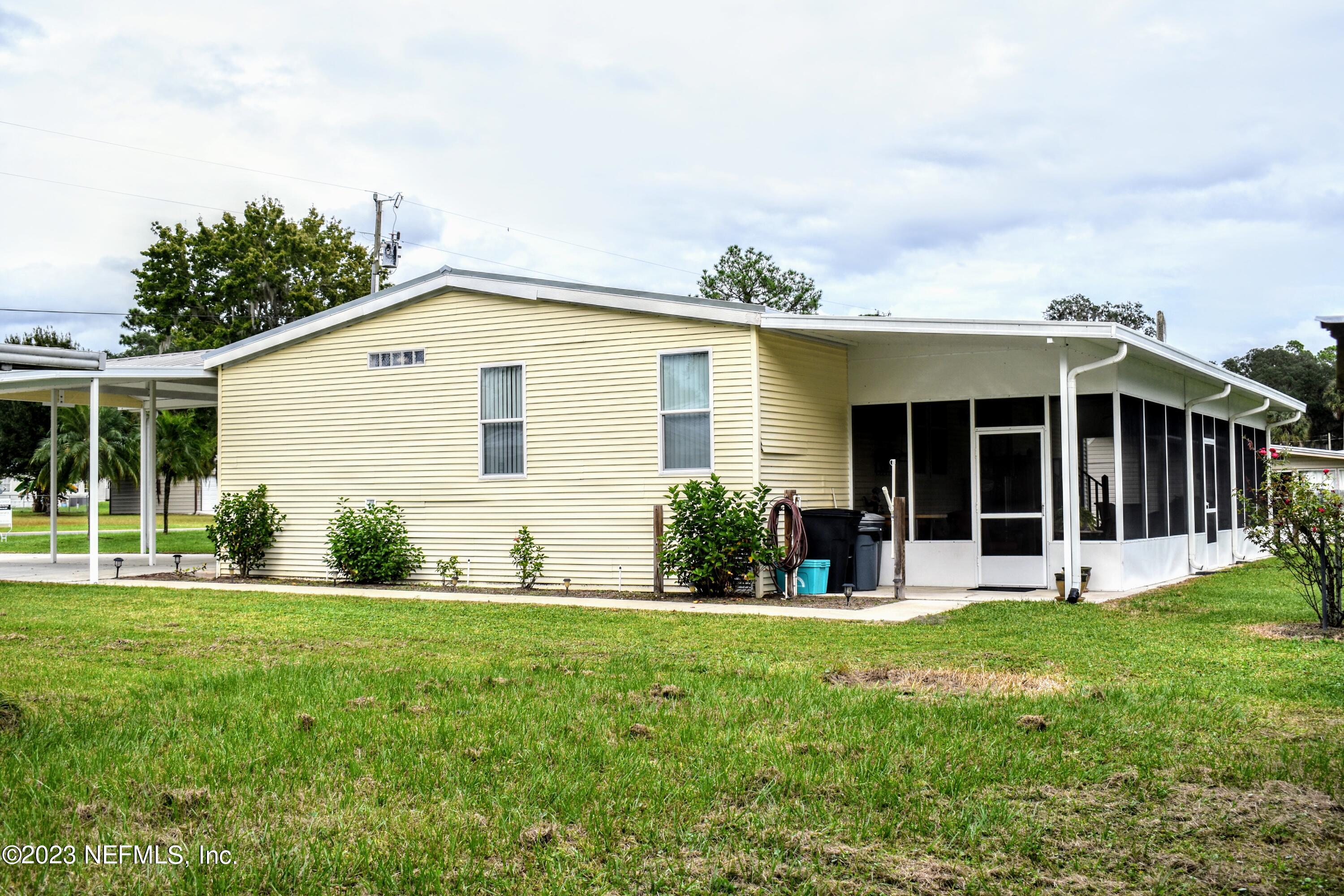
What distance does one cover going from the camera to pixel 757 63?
18562 millimetres

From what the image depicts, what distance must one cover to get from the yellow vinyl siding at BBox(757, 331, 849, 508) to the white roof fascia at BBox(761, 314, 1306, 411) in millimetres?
470

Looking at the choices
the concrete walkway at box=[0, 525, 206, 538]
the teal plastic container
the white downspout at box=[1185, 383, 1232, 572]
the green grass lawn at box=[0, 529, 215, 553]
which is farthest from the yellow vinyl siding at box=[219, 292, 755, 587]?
the concrete walkway at box=[0, 525, 206, 538]

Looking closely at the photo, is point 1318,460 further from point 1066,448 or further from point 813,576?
point 813,576

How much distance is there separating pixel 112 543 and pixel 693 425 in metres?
18.4

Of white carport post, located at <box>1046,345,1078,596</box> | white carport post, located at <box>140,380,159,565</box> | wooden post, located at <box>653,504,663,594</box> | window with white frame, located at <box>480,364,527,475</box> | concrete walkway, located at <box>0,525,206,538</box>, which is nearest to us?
white carport post, located at <box>1046,345,1078,596</box>

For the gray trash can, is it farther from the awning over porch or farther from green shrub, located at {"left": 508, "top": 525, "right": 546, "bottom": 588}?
the awning over porch

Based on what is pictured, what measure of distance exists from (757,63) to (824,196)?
12165 mm

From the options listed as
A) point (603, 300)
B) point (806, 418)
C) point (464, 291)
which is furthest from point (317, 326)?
point (806, 418)

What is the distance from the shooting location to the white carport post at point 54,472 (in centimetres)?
1811

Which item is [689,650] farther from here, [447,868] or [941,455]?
[941,455]

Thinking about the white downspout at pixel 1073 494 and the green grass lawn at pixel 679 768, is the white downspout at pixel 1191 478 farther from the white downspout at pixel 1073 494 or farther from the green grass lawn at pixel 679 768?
the green grass lawn at pixel 679 768

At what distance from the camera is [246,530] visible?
16375mm

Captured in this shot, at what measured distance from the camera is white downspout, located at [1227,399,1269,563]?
65.4 feet

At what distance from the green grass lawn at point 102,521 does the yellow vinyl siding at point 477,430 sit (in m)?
15.6
